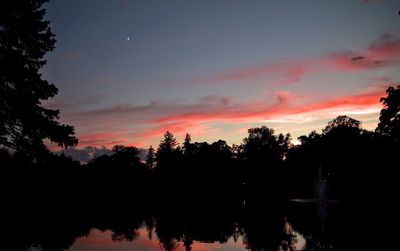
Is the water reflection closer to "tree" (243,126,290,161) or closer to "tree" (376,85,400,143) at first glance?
"tree" (376,85,400,143)

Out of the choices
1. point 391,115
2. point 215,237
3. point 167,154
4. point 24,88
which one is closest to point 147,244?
point 215,237

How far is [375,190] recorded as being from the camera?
195 feet

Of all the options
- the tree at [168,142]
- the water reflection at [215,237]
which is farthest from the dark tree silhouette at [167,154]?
the water reflection at [215,237]

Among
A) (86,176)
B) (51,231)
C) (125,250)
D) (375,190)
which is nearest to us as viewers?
(125,250)

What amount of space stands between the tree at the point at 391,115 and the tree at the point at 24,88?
593 inches

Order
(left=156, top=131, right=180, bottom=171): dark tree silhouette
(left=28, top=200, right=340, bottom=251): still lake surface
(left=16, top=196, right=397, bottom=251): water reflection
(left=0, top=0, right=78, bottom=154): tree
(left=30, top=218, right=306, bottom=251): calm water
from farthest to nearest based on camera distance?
(left=156, top=131, right=180, bottom=171): dark tree silhouette
(left=30, top=218, right=306, bottom=251): calm water
(left=28, top=200, right=340, bottom=251): still lake surface
(left=16, top=196, right=397, bottom=251): water reflection
(left=0, top=0, right=78, bottom=154): tree

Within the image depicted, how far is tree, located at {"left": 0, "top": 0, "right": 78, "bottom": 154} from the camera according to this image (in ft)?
65.5

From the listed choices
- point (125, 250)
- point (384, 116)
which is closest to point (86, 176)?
point (125, 250)

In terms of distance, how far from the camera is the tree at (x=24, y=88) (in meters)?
20.0

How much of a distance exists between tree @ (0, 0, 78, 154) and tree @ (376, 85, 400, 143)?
49.4 ft

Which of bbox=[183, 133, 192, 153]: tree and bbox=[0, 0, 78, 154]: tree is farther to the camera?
bbox=[183, 133, 192, 153]: tree

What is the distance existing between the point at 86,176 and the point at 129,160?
2850 cm

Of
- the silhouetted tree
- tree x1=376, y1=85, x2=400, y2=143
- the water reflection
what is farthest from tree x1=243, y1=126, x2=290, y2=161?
tree x1=376, y1=85, x2=400, y2=143

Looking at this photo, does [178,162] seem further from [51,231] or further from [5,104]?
Result: [5,104]
